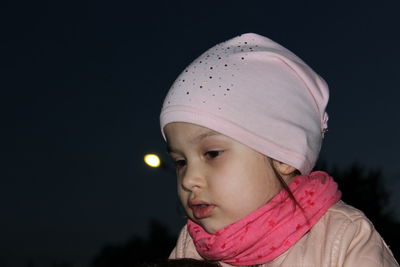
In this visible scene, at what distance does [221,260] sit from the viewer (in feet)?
9.23

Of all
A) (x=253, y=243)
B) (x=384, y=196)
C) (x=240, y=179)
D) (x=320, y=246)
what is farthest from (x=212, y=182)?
(x=384, y=196)

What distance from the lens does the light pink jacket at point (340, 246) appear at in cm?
248

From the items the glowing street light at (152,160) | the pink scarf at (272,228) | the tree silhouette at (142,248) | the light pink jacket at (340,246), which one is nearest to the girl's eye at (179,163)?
the pink scarf at (272,228)

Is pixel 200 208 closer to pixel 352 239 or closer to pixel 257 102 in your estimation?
pixel 257 102

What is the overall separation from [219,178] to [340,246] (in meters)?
0.59

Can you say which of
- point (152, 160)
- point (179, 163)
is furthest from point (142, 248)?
point (179, 163)

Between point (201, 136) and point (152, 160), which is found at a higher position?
point (152, 160)

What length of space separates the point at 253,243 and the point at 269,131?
0.50 m

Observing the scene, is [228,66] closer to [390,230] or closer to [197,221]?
[197,221]

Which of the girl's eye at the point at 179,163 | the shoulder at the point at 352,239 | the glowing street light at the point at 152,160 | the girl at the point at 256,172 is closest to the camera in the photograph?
Answer: the shoulder at the point at 352,239

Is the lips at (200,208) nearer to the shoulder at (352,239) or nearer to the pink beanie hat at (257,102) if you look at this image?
the pink beanie hat at (257,102)

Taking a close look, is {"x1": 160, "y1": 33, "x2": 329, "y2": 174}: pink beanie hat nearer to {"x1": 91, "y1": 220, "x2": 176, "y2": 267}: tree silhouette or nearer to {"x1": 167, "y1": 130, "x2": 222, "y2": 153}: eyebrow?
{"x1": 167, "y1": 130, "x2": 222, "y2": 153}: eyebrow

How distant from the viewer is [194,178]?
2.62m

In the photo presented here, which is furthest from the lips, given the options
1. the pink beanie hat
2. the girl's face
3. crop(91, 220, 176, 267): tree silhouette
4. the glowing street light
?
crop(91, 220, 176, 267): tree silhouette
